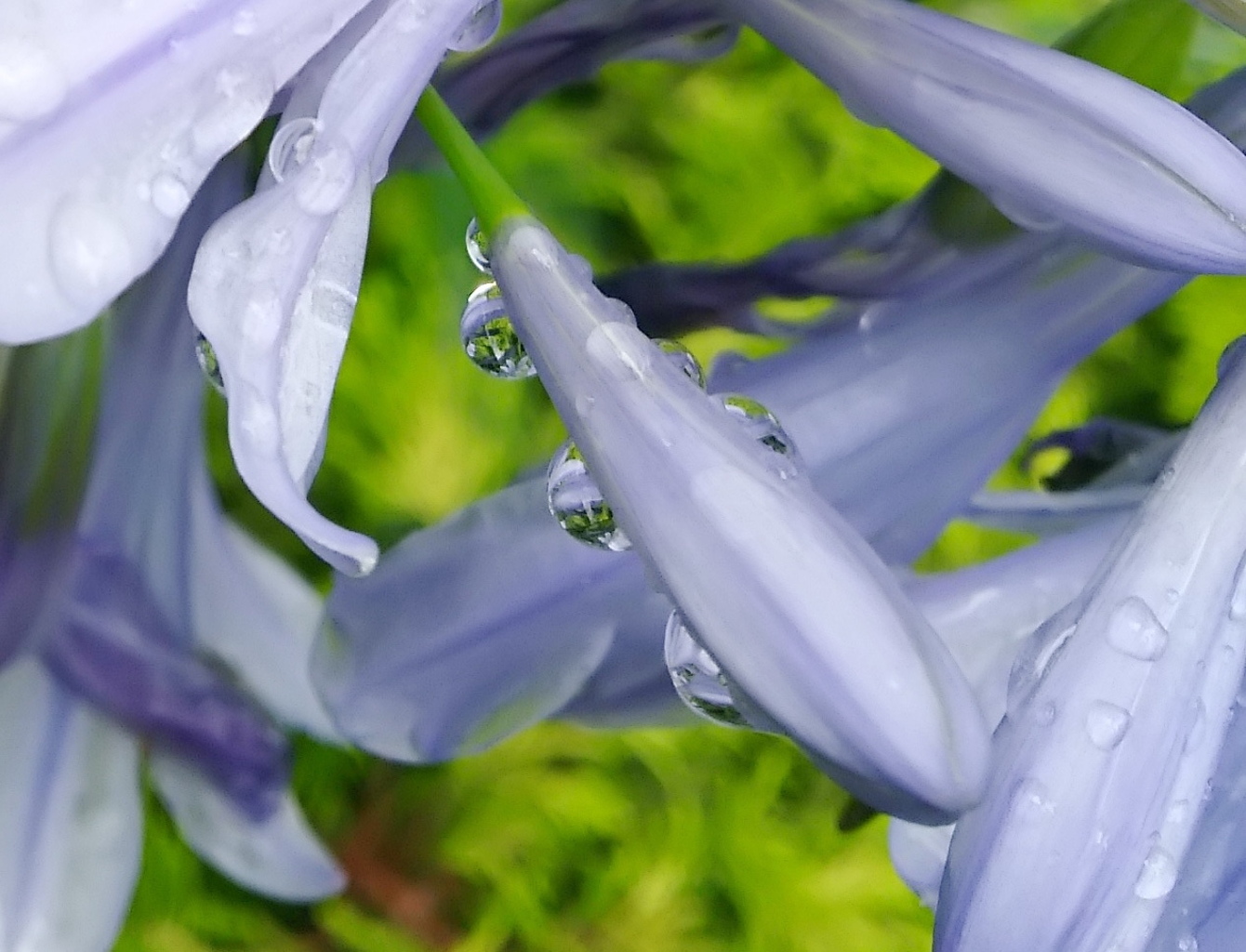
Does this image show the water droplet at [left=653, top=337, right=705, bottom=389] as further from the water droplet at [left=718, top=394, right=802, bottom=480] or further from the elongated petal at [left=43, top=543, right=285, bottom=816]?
the elongated petal at [left=43, top=543, right=285, bottom=816]

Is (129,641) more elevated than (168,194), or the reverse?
(168,194)

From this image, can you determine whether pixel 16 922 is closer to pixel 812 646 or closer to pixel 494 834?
pixel 494 834

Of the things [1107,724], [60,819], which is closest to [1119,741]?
[1107,724]

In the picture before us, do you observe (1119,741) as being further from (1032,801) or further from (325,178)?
(325,178)

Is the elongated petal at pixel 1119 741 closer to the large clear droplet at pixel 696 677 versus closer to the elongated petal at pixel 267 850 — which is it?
the large clear droplet at pixel 696 677

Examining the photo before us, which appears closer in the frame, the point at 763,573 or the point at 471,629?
the point at 763,573

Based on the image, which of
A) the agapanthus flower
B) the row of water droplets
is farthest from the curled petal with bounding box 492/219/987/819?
the agapanthus flower
